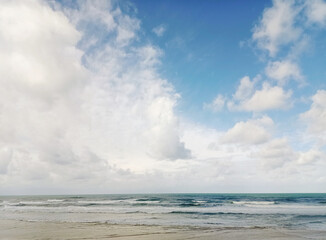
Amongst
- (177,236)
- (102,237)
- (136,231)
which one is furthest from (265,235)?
(102,237)

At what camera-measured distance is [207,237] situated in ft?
50.5

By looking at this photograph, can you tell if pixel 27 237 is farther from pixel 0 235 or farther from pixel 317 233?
pixel 317 233

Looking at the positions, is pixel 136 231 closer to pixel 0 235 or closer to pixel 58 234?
pixel 58 234

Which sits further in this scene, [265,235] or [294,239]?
[265,235]

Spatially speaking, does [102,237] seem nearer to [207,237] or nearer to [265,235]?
[207,237]

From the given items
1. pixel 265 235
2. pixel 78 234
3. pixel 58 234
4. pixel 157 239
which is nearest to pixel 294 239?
pixel 265 235

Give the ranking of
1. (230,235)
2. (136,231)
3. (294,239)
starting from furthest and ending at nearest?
1. (136,231)
2. (230,235)
3. (294,239)

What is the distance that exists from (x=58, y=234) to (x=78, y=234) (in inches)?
52.9

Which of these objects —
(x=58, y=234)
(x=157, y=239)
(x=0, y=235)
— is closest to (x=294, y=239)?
(x=157, y=239)

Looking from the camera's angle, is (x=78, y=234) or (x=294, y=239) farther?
(x=78, y=234)

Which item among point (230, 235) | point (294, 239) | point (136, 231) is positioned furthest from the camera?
point (136, 231)

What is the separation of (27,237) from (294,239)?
1623 cm

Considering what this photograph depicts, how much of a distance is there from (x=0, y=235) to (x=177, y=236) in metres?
11.5

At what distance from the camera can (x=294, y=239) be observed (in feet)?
48.7
